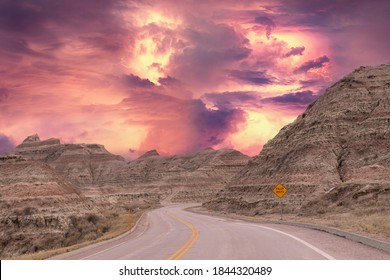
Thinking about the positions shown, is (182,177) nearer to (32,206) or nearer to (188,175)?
(188,175)

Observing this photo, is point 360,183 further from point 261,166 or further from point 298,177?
point 261,166

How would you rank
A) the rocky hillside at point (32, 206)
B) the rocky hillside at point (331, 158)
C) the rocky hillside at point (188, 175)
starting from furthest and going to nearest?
1. the rocky hillside at point (188, 175)
2. the rocky hillside at point (32, 206)
3. the rocky hillside at point (331, 158)

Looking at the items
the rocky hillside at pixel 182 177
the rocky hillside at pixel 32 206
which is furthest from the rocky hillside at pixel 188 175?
the rocky hillside at pixel 32 206

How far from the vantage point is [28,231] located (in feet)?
221

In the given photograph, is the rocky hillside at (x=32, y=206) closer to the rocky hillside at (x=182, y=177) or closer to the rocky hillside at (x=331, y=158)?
the rocky hillside at (x=331, y=158)

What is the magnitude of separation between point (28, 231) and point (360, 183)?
45.8m

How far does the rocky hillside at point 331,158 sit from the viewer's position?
58.8 meters

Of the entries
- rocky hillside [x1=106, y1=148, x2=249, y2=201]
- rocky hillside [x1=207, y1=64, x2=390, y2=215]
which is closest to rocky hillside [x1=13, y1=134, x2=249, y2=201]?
rocky hillside [x1=106, y1=148, x2=249, y2=201]

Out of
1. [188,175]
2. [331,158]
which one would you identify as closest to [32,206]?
[331,158]

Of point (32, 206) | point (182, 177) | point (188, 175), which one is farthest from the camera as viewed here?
point (182, 177)

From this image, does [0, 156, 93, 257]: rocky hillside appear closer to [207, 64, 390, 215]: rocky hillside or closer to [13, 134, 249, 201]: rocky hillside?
[207, 64, 390, 215]: rocky hillside

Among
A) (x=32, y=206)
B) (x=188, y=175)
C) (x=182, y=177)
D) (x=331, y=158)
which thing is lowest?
(x=32, y=206)

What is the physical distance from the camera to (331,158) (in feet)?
237

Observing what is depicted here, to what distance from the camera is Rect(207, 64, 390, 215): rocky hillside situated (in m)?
58.8
